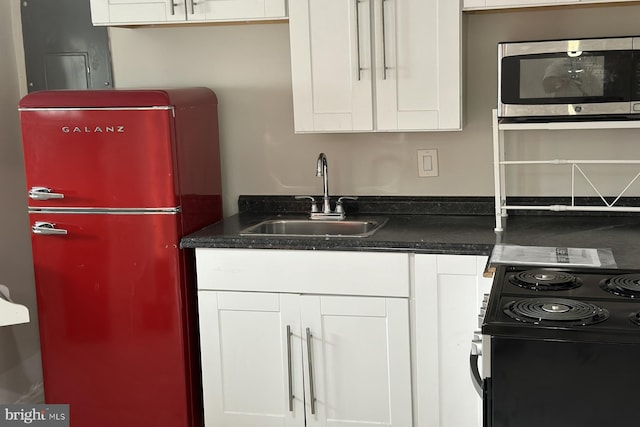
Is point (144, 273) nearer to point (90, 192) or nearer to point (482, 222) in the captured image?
point (90, 192)

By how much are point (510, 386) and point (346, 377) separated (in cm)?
121

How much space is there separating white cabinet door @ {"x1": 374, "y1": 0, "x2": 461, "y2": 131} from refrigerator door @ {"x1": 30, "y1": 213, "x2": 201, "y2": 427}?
92cm

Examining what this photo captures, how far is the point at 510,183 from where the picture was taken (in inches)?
129

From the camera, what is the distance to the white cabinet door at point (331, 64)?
3.02 meters

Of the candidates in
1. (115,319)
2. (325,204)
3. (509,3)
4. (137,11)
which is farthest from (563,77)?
Result: (115,319)

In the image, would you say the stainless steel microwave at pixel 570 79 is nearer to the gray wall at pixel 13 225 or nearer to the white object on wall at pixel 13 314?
the white object on wall at pixel 13 314

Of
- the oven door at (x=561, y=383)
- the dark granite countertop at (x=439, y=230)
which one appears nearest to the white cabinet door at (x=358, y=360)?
the dark granite countertop at (x=439, y=230)

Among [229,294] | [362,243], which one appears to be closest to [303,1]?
[362,243]

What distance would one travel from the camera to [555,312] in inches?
75.1

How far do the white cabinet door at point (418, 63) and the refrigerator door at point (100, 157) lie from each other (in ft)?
2.63

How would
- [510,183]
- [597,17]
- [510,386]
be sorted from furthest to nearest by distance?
[510,183]
[597,17]
[510,386]

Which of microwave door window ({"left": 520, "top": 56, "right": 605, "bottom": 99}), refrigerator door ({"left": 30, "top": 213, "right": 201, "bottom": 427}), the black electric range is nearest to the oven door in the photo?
the black electric range

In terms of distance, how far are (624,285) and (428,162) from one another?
4.40ft

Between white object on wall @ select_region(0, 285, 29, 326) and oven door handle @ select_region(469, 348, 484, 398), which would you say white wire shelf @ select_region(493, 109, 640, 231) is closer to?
oven door handle @ select_region(469, 348, 484, 398)
